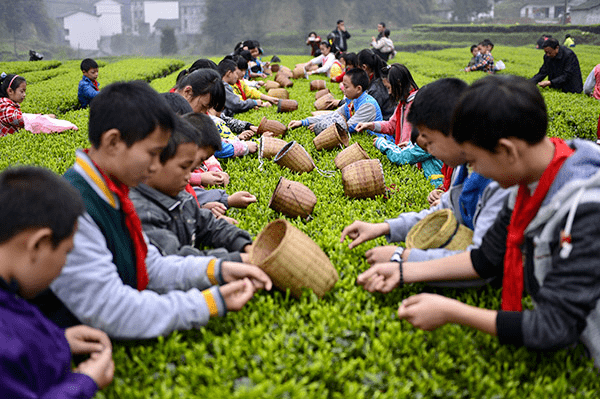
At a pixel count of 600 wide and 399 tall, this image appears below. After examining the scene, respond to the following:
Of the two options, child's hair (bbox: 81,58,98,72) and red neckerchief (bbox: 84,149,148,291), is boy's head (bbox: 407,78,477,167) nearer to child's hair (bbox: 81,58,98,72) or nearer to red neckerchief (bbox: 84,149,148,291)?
red neckerchief (bbox: 84,149,148,291)

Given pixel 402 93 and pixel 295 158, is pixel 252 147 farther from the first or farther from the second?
pixel 402 93

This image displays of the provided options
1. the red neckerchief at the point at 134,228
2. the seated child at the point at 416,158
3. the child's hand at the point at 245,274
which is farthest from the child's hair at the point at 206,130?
the seated child at the point at 416,158

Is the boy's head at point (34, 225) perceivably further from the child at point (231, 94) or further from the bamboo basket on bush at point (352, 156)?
the child at point (231, 94)

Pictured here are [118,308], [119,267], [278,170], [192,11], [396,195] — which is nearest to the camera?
[118,308]

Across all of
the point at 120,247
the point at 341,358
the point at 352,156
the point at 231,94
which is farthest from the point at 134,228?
the point at 231,94

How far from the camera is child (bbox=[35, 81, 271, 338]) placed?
200 centimetres

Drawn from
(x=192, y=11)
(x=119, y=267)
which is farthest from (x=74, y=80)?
(x=192, y=11)

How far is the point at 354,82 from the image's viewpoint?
6914 millimetres

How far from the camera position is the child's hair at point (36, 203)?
1679mm

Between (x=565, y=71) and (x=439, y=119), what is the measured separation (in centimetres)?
1105

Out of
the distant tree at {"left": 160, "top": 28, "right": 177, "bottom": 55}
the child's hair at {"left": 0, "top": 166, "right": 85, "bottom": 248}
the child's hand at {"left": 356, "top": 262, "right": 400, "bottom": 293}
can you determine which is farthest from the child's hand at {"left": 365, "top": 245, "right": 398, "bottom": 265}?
the distant tree at {"left": 160, "top": 28, "right": 177, "bottom": 55}

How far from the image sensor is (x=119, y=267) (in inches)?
89.4

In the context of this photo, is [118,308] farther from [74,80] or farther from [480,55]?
[480,55]

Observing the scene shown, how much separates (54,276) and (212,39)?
62.8m
